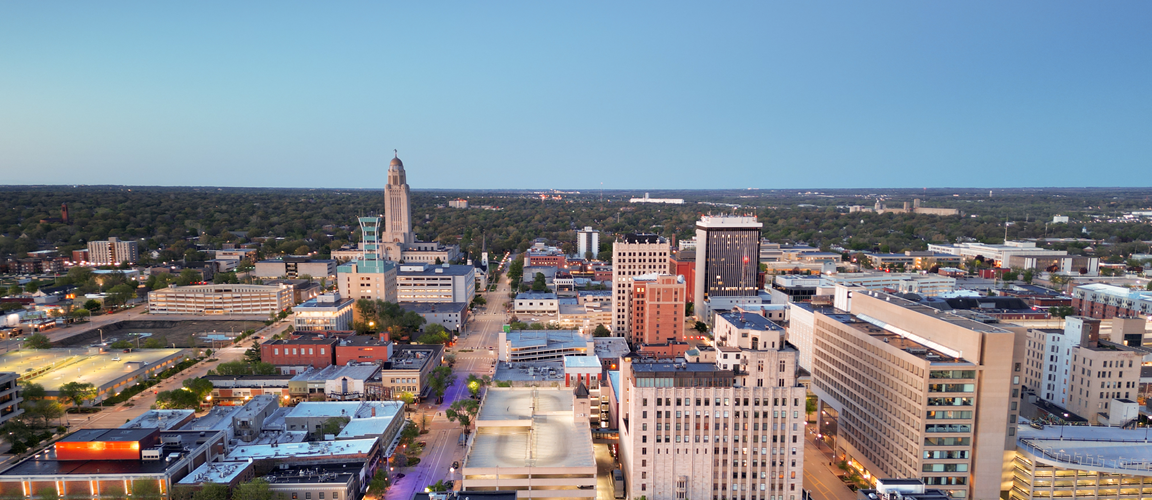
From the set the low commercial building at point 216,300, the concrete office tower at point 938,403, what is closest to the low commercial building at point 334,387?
the low commercial building at point 216,300

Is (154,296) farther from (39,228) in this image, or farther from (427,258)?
(39,228)

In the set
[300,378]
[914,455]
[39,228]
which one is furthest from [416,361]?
[39,228]

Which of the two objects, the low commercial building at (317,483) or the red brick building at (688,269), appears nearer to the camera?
the low commercial building at (317,483)

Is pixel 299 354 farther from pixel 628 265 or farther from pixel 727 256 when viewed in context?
pixel 727 256

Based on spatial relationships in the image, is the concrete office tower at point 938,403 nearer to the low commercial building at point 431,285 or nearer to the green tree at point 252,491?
the green tree at point 252,491

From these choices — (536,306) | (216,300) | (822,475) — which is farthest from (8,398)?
(822,475)

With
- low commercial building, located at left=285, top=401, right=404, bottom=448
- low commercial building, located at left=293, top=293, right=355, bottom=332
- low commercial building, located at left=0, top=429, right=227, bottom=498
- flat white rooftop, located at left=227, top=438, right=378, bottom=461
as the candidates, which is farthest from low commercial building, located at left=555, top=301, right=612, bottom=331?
low commercial building, located at left=0, top=429, right=227, bottom=498
